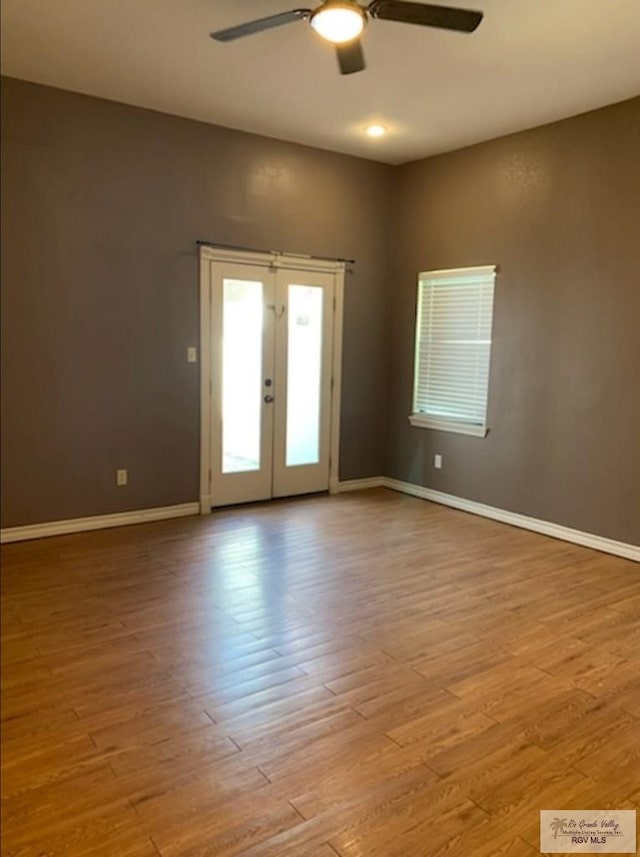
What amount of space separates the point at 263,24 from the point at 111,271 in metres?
2.21

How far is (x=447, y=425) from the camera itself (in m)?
5.44

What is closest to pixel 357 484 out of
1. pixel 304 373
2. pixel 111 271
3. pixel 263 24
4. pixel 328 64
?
pixel 304 373

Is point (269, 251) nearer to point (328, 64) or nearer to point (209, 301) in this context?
point (209, 301)

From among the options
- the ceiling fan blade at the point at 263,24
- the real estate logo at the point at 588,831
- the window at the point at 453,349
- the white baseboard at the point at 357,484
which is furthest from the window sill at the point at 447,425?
the real estate logo at the point at 588,831

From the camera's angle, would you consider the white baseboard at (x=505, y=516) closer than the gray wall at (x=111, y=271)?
No

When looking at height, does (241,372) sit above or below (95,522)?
above

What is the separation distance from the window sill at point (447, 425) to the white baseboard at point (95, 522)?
212 centimetres

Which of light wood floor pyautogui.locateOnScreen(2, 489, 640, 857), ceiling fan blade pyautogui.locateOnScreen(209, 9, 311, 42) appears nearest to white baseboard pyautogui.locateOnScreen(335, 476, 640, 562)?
light wood floor pyautogui.locateOnScreen(2, 489, 640, 857)

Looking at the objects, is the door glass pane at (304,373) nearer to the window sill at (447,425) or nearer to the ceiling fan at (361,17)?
the window sill at (447,425)

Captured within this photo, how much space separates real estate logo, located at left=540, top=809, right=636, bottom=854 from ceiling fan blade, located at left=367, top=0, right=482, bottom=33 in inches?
114

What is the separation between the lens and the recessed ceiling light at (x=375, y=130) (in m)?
4.71

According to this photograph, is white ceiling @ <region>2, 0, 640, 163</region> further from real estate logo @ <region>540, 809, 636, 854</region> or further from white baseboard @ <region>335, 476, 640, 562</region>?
real estate logo @ <region>540, 809, 636, 854</region>

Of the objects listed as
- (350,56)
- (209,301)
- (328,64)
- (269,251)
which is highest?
(328,64)

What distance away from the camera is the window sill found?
516cm
